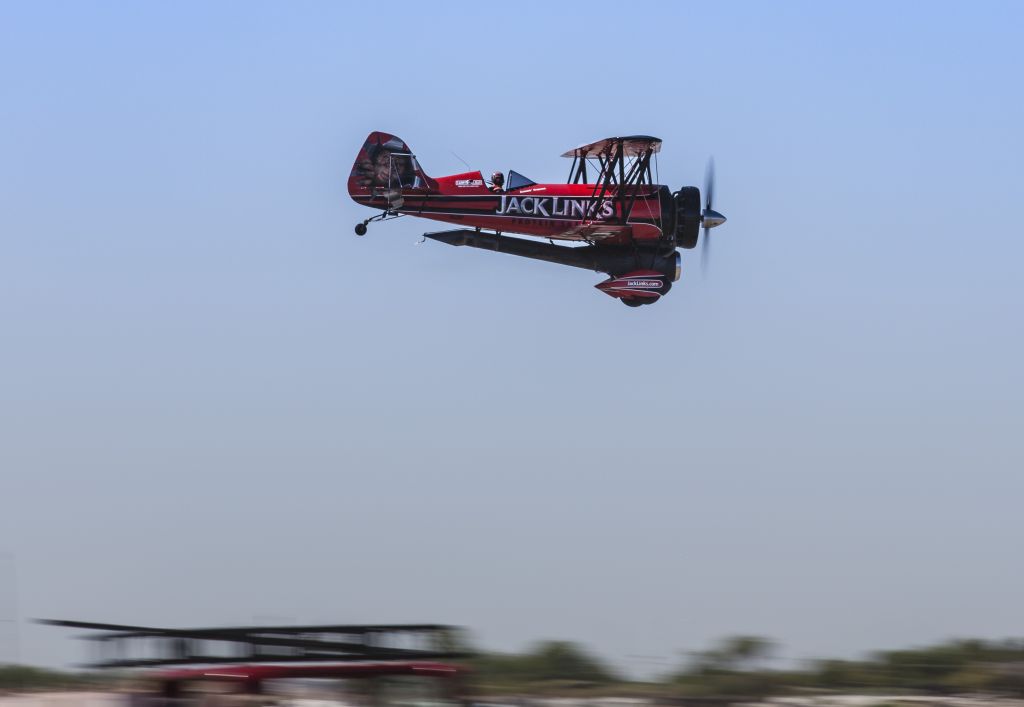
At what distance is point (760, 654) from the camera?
31.6m

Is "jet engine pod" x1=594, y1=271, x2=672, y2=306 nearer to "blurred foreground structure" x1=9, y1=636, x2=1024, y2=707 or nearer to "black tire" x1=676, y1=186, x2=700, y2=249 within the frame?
"black tire" x1=676, y1=186, x2=700, y2=249

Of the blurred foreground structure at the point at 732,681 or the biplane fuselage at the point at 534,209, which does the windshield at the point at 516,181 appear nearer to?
the biplane fuselage at the point at 534,209

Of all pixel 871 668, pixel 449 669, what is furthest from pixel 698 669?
A: pixel 449 669

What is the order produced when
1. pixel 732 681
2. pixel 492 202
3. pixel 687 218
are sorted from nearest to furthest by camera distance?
pixel 732 681, pixel 492 202, pixel 687 218

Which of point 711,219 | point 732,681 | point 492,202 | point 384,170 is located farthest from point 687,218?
point 732,681

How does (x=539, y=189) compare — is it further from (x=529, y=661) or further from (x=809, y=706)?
(x=809, y=706)

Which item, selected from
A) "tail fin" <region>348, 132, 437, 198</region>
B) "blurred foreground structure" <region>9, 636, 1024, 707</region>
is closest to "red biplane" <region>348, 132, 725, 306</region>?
"tail fin" <region>348, 132, 437, 198</region>

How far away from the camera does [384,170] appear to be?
36875 millimetres

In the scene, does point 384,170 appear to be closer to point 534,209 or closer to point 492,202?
point 492,202

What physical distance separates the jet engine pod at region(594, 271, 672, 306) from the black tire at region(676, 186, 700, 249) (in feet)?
5.23

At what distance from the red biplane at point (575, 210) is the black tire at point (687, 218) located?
3 centimetres

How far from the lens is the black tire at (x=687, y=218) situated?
37.9 m

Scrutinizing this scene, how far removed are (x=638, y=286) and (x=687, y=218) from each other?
270cm

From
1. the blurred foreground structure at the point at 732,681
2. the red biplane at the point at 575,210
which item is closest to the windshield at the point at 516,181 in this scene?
the red biplane at the point at 575,210
